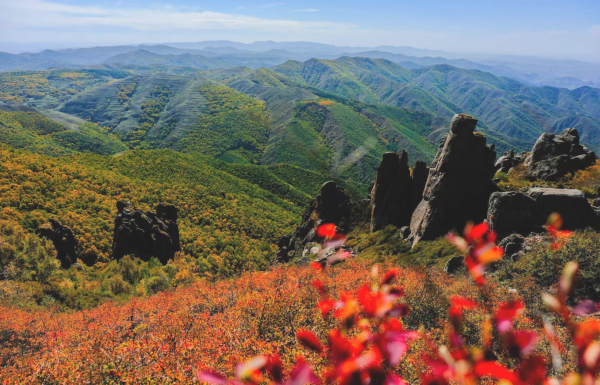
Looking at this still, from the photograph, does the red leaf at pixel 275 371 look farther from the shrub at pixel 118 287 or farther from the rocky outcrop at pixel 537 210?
the shrub at pixel 118 287

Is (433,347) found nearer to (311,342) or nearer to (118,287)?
(311,342)

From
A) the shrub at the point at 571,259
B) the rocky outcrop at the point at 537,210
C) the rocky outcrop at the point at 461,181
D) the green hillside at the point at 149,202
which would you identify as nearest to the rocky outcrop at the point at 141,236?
the green hillside at the point at 149,202

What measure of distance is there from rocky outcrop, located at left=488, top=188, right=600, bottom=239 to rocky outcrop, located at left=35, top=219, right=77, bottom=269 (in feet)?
250

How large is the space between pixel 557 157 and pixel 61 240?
9963 centimetres

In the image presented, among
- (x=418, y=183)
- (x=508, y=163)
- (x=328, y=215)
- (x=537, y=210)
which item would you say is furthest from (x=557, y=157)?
(x=328, y=215)

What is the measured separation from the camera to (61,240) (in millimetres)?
59781

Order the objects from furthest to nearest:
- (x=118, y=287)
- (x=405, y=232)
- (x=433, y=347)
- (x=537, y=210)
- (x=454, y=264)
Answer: (x=405, y=232) → (x=118, y=287) → (x=454, y=264) → (x=537, y=210) → (x=433, y=347)

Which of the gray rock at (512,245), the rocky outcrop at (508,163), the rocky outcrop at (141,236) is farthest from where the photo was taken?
the rocky outcrop at (508,163)

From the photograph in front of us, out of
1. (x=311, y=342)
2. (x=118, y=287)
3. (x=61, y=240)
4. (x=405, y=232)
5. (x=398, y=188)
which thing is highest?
(x=311, y=342)

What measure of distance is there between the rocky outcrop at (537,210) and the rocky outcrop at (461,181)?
9507 millimetres

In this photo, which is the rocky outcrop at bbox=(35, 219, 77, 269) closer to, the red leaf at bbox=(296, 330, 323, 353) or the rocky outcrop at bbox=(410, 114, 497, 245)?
the red leaf at bbox=(296, 330, 323, 353)

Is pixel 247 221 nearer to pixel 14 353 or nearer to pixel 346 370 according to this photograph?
pixel 14 353

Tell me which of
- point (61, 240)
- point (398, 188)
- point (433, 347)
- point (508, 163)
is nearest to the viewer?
point (433, 347)

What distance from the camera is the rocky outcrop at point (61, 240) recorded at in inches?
2272
